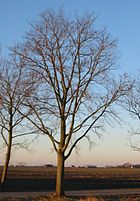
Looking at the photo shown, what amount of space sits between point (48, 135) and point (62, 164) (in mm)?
1799

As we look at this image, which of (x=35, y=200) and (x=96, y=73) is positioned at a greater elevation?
(x=96, y=73)

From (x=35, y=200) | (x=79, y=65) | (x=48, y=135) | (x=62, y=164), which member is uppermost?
(x=79, y=65)

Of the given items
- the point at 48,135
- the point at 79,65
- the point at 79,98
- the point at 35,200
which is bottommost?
the point at 35,200

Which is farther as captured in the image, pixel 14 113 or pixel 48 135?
pixel 14 113

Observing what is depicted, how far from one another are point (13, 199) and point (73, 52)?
28.7ft

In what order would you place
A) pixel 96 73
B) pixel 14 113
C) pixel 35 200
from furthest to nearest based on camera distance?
pixel 14 113 → pixel 96 73 → pixel 35 200

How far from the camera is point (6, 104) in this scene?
27047mm

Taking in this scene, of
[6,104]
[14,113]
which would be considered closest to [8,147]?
[14,113]

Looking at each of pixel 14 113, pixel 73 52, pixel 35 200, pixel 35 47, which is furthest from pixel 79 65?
pixel 14 113

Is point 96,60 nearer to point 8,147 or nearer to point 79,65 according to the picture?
point 79,65

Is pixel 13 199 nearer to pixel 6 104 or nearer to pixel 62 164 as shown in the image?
pixel 62 164

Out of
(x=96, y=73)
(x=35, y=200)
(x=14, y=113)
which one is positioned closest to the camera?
(x=35, y=200)

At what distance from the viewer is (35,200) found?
24.1 metres

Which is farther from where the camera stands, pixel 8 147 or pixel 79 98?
pixel 8 147
